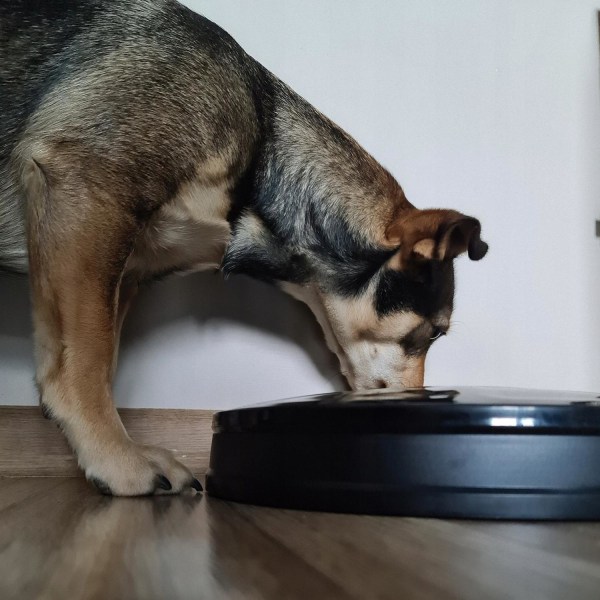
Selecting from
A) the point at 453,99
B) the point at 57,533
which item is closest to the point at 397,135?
the point at 453,99

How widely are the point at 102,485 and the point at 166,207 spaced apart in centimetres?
57

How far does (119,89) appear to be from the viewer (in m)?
1.46

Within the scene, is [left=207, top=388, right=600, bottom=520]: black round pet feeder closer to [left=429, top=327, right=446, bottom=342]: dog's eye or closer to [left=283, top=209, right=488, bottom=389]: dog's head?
[left=283, top=209, right=488, bottom=389]: dog's head

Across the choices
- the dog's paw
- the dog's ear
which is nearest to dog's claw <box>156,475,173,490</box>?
the dog's paw

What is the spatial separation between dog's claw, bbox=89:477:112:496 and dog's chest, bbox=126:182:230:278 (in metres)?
0.50

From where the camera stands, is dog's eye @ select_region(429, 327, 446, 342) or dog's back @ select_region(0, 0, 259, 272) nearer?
dog's back @ select_region(0, 0, 259, 272)

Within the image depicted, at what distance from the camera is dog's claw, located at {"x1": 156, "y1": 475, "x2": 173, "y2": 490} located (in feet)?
4.22

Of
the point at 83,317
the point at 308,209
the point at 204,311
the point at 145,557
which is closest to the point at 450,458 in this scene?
the point at 145,557

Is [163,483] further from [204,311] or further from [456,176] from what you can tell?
[456,176]

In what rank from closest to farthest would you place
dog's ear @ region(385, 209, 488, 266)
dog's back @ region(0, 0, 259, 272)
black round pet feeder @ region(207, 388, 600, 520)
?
black round pet feeder @ region(207, 388, 600, 520) < dog's back @ region(0, 0, 259, 272) < dog's ear @ region(385, 209, 488, 266)

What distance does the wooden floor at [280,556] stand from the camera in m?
→ 0.60

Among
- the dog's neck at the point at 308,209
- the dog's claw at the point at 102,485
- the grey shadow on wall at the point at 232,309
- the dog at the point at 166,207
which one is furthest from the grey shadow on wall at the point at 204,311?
→ the dog's claw at the point at 102,485

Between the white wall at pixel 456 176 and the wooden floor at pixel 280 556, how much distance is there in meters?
0.86

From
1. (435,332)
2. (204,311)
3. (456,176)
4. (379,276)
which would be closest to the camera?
(379,276)
